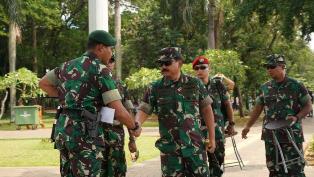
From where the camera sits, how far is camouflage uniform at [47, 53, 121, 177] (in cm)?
436

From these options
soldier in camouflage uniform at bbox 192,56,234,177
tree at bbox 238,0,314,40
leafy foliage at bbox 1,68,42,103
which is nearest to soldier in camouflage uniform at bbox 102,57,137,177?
soldier in camouflage uniform at bbox 192,56,234,177

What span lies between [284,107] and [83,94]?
2824 millimetres

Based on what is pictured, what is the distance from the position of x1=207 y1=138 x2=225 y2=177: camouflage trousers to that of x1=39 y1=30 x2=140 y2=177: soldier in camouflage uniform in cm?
238

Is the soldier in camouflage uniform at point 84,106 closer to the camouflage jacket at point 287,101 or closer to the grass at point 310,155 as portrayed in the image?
the camouflage jacket at point 287,101

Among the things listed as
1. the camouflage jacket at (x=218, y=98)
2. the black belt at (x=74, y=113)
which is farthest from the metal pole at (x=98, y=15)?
the black belt at (x=74, y=113)

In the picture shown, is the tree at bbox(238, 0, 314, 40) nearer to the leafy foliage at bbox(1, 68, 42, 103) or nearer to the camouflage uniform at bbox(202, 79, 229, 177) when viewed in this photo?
the camouflage uniform at bbox(202, 79, 229, 177)

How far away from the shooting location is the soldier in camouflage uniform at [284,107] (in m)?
6.23

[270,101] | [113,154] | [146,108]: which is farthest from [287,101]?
[113,154]

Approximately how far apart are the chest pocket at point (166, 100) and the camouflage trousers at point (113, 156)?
72cm

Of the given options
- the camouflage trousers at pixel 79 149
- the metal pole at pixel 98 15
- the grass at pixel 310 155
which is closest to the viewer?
the camouflage trousers at pixel 79 149

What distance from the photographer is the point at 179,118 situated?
203 inches

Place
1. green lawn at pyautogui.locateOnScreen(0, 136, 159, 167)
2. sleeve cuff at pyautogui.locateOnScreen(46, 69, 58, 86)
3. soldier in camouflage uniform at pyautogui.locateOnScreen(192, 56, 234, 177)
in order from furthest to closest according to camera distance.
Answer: green lawn at pyautogui.locateOnScreen(0, 136, 159, 167) → soldier in camouflage uniform at pyautogui.locateOnScreen(192, 56, 234, 177) → sleeve cuff at pyautogui.locateOnScreen(46, 69, 58, 86)

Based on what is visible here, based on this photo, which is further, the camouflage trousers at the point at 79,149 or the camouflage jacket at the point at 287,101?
the camouflage jacket at the point at 287,101

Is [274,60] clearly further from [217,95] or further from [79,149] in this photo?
[79,149]
